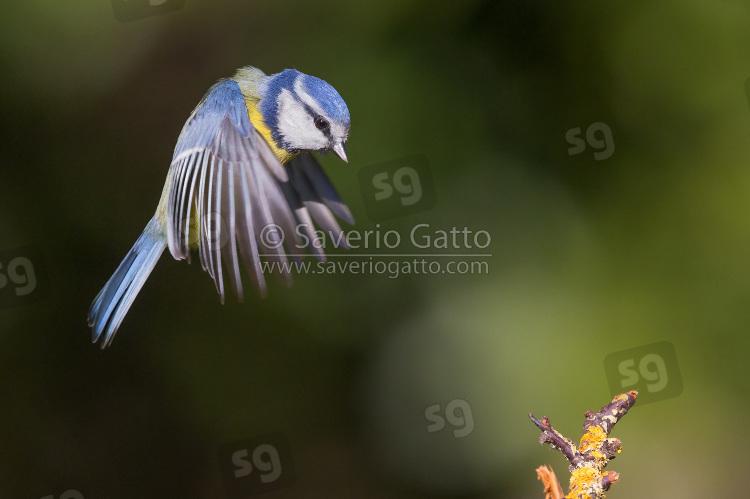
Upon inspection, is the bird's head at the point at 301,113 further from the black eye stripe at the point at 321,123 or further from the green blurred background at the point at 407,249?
the green blurred background at the point at 407,249

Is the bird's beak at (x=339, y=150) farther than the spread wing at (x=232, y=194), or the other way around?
the bird's beak at (x=339, y=150)

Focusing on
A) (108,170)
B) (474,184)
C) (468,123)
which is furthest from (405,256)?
(108,170)

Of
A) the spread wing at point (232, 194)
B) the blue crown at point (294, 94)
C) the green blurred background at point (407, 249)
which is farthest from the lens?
the green blurred background at point (407, 249)

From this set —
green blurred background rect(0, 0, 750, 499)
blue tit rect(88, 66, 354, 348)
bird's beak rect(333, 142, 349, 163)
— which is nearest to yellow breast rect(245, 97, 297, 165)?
blue tit rect(88, 66, 354, 348)

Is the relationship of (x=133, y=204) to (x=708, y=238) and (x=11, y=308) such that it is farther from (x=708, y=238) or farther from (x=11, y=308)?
(x=708, y=238)

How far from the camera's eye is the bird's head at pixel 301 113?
3.84 ft

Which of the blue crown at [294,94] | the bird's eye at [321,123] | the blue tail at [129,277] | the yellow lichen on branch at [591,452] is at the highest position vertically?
the blue crown at [294,94]

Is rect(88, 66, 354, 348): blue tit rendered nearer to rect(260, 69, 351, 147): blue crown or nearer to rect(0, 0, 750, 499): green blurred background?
rect(260, 69, 351, 147): blue crown

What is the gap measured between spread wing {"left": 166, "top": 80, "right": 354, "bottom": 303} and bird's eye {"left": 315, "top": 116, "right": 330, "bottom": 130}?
94 mm

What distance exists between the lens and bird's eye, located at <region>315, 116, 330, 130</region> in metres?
1.18

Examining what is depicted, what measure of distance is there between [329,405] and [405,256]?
0.38 m

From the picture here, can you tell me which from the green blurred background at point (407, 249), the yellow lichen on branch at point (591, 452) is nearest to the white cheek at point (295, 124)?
the green blurred background at point (407, 249)

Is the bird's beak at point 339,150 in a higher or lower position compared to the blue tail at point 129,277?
higher

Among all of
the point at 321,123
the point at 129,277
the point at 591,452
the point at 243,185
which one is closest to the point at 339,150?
the point at 321,123
